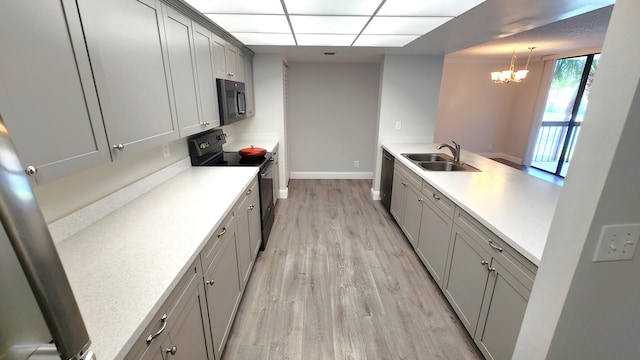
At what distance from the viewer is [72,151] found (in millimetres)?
1010

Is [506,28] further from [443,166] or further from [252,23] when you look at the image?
[252,23]

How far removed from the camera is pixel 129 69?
4.41ft

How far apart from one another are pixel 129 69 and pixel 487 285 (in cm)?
225

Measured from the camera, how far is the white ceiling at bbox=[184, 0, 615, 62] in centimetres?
185

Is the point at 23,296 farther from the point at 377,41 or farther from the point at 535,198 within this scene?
the point at 377,41

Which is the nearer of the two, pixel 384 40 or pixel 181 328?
pixel 181 328

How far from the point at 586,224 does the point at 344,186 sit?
4.31 m

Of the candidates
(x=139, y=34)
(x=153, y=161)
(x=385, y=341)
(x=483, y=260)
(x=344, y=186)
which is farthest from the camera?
(x=344, y=186)

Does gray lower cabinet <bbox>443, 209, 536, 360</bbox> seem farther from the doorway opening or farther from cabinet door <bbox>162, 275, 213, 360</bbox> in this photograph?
the doorway opening

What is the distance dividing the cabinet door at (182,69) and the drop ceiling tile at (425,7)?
1394 millimetres

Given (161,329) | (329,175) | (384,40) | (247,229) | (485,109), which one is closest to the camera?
(161,329)

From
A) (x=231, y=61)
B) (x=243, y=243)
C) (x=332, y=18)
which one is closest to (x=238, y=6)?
(x=332, y=18)

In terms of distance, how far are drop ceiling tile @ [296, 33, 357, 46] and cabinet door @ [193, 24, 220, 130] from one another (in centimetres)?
91

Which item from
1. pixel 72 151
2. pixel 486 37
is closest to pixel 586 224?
pixel 72 151
